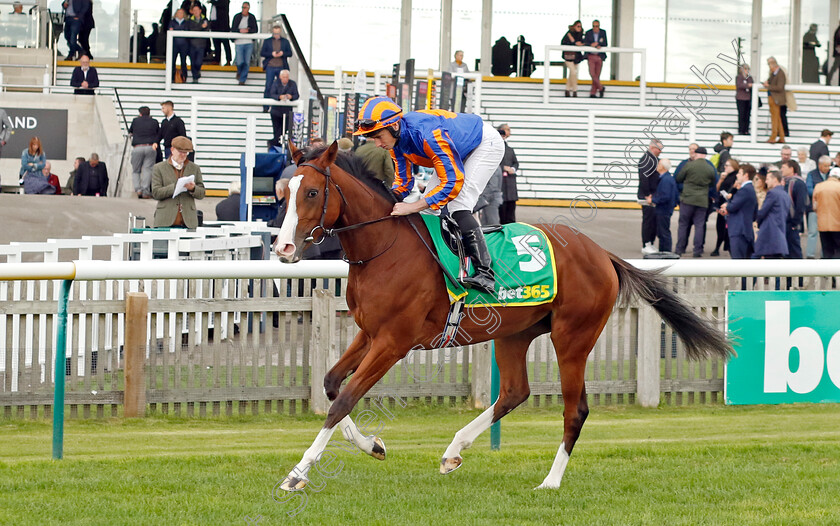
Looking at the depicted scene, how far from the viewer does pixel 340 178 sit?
562 cm

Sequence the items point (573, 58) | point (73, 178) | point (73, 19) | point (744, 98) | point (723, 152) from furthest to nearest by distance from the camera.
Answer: point (573, 58)
point (73, 19)
point (744, 98)
point (73, 178)
point (723, 152)

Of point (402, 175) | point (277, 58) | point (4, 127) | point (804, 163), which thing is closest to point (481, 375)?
point (402, 175)

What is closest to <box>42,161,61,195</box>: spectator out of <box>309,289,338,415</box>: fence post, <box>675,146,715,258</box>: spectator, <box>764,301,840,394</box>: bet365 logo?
<box>675,146,715,258</box>: spectator

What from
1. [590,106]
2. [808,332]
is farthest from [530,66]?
[808,332]

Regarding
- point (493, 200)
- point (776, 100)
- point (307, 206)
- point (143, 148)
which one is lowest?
point (307, 206)

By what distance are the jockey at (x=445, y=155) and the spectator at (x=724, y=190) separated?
32.9 ft

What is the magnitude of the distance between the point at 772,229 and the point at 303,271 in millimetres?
7761

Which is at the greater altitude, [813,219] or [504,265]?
[813,219]

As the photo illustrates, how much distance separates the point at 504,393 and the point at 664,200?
29.8ft

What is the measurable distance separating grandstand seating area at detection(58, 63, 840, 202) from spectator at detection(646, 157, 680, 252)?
4177 mm

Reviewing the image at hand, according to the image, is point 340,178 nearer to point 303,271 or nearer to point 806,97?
point 303,271

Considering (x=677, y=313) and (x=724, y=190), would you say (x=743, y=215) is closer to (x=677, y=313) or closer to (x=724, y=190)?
(x=724, y=190)

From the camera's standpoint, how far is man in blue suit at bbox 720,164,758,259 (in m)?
13.8

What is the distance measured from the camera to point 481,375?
777 centimetres
